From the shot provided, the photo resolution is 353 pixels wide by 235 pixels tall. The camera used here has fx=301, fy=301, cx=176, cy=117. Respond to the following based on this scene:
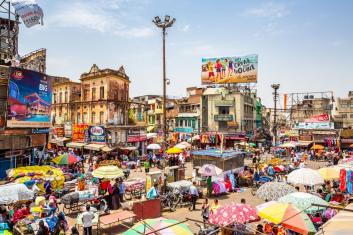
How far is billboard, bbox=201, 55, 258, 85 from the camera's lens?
51872mm

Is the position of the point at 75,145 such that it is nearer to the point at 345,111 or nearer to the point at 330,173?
the point at 330,173

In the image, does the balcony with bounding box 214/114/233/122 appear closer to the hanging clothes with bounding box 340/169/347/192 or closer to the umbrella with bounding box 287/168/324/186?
the hanging clothes with bounding box 340/169/347/192

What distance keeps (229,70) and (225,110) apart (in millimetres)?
7131

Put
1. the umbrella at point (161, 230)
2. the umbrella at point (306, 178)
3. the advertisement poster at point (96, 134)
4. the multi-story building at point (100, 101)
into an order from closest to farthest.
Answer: the umbrella at point (161, 230) < the umbrella at point (306, 178) < the advertisement poster at point (96, 134) < the multi-story building at point (100, 101)

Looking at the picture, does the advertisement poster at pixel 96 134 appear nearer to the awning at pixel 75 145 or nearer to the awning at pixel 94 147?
the awning at pixel 94 147

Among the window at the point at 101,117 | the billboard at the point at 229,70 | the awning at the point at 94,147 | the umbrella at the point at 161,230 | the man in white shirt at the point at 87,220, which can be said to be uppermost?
the billboard at the point at 229,70

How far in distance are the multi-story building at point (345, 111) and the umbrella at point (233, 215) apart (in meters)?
63.7

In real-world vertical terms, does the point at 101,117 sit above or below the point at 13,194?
above

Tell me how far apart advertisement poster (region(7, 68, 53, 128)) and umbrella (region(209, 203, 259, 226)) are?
18268 millimetres

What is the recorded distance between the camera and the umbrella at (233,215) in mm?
9672

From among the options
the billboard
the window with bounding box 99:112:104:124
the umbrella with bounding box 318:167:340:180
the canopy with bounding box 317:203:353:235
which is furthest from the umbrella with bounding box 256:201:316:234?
the billboard

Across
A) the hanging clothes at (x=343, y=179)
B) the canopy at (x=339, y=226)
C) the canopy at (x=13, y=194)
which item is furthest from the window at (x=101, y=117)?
the canopy at (x=339, y=226)

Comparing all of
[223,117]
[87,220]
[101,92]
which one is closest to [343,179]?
[87,220]

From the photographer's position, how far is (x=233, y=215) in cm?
977
